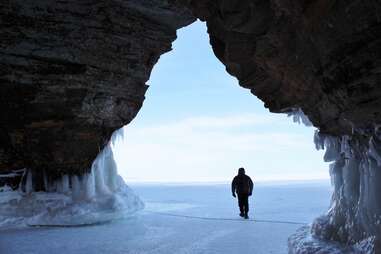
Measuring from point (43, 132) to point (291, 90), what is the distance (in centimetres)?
1082

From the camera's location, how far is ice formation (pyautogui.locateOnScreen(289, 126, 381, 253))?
4645 millimetres

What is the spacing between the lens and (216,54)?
6.20 meters

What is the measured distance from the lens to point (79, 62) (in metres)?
12.2

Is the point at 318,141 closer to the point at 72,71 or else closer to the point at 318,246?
the point at 318,246

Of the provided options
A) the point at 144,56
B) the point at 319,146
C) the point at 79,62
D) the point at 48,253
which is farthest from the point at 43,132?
the point at 319,146

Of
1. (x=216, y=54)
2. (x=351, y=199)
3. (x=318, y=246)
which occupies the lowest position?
(x=318, y=246)

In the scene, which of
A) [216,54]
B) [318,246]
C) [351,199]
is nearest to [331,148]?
[351,199]

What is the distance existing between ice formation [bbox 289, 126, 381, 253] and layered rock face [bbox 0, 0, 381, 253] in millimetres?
21

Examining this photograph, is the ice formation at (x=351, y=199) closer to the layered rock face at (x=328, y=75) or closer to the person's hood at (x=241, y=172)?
the layered rock face at (x=328, y=75)

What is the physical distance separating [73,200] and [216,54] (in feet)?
35.3

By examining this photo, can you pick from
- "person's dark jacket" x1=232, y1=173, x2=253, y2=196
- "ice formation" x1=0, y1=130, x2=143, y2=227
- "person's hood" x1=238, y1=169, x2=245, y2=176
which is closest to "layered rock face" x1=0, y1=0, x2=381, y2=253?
"ice formation" x1=0, y1=130, x2=143, y2=227

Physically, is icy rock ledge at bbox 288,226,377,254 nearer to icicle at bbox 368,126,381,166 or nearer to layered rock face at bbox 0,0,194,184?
icicle at bbox 368,126,381,166

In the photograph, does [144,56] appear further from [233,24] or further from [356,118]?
[356,118]

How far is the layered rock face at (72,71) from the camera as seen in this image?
11.2 meters
